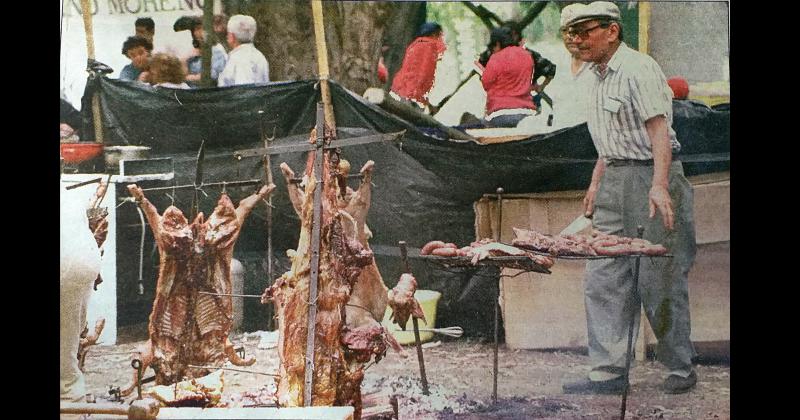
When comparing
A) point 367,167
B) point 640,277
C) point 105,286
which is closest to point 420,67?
point 367,167

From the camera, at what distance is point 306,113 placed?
6379 millimetres

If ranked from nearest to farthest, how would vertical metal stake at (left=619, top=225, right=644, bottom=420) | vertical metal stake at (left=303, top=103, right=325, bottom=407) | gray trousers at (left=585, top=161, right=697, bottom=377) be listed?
vertical metal stake at (left=303, top=103, right=325, bottom=407)
vertical metal stake at (left=619, top=225, right=644, bottom=420)
gray trousers at (left=585, top=161, right=697, bottom=377)

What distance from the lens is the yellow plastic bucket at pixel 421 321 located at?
6.36 meters

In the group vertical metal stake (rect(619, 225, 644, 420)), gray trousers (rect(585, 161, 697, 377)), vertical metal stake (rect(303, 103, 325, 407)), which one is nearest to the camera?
vertical metal stake (rect(303, 103, 325, 407))

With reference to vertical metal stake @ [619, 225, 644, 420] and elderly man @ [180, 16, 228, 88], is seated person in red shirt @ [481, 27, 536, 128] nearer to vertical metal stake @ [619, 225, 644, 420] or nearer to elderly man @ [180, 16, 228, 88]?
vertical metal stake @ [619, 225, 644, 420]

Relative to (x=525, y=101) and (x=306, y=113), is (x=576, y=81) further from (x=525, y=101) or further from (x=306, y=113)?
(x=306, y=113)

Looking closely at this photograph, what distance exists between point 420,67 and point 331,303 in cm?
183

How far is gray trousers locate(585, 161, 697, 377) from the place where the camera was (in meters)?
6.31

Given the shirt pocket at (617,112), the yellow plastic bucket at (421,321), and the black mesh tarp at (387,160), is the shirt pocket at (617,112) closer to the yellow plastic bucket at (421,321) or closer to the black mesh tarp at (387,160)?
the black mesh tarp at (387,160)

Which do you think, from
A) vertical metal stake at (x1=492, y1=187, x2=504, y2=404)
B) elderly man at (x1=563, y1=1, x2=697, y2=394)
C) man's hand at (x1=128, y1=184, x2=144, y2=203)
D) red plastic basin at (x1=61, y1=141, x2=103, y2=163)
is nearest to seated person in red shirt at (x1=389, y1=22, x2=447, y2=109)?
vertical metal stake at (x1=492, y1=187, x2=504, y2=404)

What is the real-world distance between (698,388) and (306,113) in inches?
138

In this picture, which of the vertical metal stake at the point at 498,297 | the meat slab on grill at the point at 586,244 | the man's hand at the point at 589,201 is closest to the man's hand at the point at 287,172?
the vertical metal stake at the point at 498,297

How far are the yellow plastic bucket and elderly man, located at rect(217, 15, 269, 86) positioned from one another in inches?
76.8
